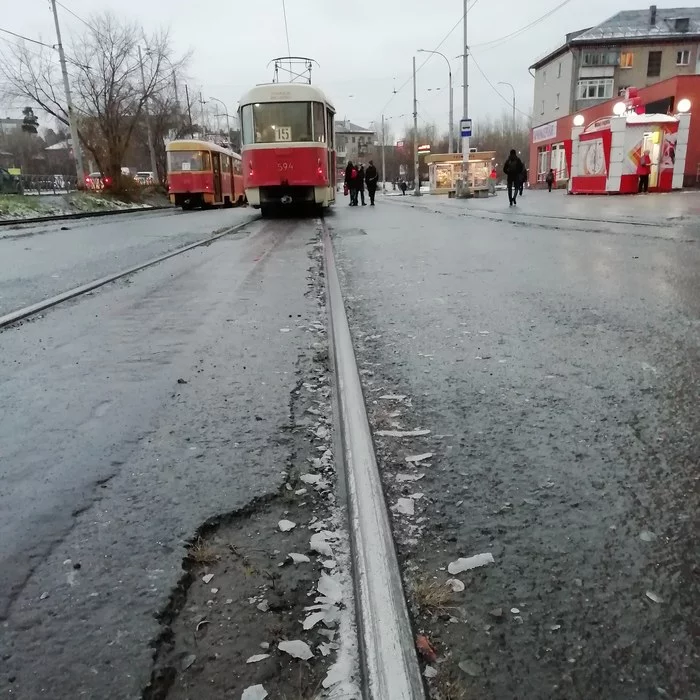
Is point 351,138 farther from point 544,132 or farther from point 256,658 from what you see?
point 256,658

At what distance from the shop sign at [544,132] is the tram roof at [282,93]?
36570 mm

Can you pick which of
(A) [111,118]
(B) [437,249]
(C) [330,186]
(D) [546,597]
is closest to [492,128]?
(A) [111,118]

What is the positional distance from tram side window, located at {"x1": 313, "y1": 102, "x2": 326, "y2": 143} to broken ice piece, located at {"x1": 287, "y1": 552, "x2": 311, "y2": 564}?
16.1 metres

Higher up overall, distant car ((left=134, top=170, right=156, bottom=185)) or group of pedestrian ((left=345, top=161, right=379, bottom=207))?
distant car ((left=134, top=170, right=156, bottom=185))

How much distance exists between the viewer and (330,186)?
58.4ft

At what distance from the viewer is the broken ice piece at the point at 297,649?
1194 millimetres

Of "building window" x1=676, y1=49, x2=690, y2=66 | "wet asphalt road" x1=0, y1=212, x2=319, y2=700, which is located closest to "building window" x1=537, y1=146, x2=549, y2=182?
"building window" x1=676, y1=49, x2=690, y2=66

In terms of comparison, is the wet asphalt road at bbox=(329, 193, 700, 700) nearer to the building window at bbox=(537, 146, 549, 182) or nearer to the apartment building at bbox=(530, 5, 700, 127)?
the building window at bbox=(537, 146, 549, 182)

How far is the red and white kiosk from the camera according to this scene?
22812mm

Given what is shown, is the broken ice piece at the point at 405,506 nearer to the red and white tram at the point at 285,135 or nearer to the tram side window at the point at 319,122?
the red and white tram at the point at 285,135

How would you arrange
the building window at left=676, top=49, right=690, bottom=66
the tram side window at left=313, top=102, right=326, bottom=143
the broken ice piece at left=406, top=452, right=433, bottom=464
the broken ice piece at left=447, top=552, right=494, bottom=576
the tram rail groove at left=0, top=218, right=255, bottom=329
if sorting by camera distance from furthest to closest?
1. the building window at left=676, top=49, right=690, bottom=66
2. the tram side window at left=313, top=102, right=326, bottom=143
3. the tram rail groove at left=0, top=218, right=255, bottom=329
4. the broken ice piece at left=406, top=452, right=433, bottom=464
5. the broken ice piece at left=447, top=552, right=494, bottom=576

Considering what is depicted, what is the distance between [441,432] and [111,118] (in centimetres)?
3846

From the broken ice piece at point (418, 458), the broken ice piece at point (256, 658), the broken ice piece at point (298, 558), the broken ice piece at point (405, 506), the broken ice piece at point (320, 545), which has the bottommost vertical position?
the broken ice piece at point (418, 458)

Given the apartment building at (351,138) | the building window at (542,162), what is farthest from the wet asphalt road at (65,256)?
the apartment building at (351,138)
